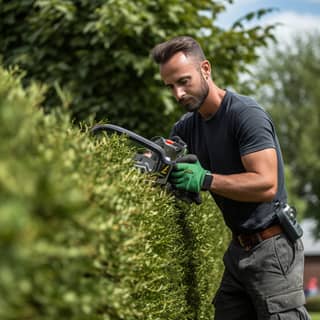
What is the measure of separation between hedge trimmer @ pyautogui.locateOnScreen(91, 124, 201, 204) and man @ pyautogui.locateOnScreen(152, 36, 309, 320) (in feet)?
0.27

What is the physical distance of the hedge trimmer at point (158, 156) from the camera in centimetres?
344

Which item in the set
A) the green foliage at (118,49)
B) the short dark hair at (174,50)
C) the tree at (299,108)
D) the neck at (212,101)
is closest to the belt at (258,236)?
the neck at (212,101)

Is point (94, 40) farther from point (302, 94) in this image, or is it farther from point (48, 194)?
point (302, 94)

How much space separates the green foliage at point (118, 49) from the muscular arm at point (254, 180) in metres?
3.84

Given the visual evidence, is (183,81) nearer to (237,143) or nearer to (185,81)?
(185,81)

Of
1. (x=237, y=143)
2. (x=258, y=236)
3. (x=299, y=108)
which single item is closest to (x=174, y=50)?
(x=237, y=143)

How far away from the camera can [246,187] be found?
362cm

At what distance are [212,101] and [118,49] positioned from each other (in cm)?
384

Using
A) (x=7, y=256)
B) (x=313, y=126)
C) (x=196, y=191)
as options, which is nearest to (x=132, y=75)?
(x=196, y=191)

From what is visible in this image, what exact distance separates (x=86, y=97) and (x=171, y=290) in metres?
4.61

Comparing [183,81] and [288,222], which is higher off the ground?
[183,81]

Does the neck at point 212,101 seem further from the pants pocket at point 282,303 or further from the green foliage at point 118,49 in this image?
the green foliage at point 118,49

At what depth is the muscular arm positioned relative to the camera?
3.62m

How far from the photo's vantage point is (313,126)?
150 ft
